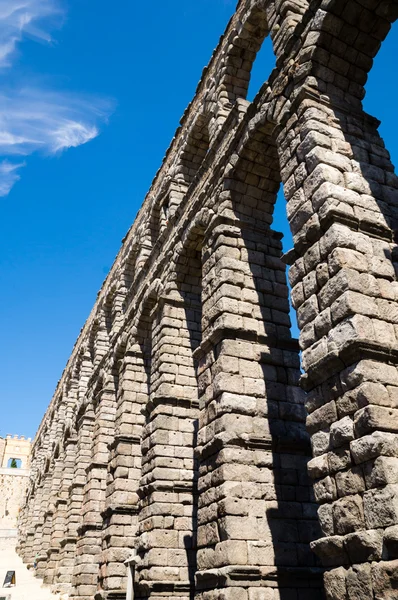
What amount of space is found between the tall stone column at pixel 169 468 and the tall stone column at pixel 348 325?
16.8 ft

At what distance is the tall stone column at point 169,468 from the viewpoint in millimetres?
8938

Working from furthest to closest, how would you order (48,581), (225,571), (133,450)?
(48,581), (133,450), (225,571)

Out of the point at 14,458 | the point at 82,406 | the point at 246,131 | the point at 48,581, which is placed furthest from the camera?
the point at 14,458

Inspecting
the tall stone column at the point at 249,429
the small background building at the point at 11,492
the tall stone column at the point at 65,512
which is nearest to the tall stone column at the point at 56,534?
the tall stone column at the point at 65,512

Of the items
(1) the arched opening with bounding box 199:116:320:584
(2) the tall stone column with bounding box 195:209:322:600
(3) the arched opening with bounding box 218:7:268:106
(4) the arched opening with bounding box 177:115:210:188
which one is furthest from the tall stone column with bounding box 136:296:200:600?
(3) the arched opening with bounding box 218:7:268:106

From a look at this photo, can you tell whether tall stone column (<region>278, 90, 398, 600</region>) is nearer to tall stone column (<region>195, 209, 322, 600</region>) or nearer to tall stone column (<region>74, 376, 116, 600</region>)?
tall stone column (<region>195, 209, 322, 600</region>)

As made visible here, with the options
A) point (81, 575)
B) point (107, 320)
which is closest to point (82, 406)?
point (107, 320)

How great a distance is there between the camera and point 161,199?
15172 millimetres

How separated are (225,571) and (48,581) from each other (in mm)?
18693

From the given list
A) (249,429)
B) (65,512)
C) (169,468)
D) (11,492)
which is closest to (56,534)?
(65,512)

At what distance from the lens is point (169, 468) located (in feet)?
32.4

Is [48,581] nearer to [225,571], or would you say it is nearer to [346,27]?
[225,571]

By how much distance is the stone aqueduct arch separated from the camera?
4.76m

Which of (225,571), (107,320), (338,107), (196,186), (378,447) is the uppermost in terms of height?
(107,320)
